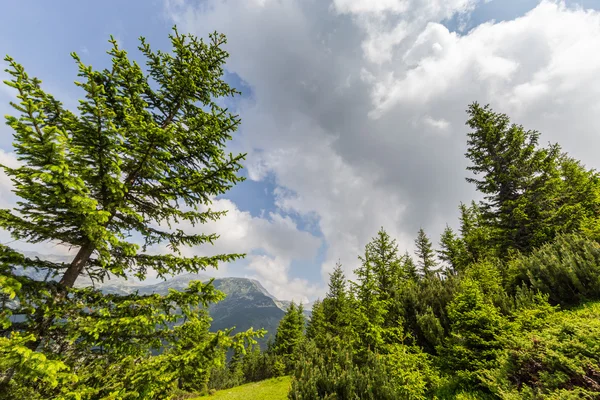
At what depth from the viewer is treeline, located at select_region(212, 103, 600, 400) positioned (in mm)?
7004

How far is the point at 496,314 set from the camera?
10.1 m

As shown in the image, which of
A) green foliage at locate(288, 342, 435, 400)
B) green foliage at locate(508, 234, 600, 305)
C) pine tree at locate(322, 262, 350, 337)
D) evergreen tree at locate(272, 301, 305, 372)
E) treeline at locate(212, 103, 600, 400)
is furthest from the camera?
evergreen tree at locate(272, 301, 305, 372)

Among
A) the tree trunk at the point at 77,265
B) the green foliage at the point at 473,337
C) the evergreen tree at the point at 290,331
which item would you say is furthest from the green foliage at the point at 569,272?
the evergreen tree at the point at 290,331

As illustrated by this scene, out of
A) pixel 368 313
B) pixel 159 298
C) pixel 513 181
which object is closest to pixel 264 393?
pixel 368 313

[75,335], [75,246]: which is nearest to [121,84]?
[75,246]

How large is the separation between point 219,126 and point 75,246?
16.7 ft

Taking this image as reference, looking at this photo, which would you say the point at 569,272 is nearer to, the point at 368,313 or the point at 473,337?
the point at 473,337

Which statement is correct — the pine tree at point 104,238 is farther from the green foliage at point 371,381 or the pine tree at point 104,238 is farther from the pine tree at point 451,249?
the pine tree at point 451,249

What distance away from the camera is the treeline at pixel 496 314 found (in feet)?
23.0

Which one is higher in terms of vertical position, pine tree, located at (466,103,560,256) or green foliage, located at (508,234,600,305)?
pine tree, located at (466,103,560,256)

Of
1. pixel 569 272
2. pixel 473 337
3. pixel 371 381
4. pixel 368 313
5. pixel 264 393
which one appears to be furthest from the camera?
pixel 264 393

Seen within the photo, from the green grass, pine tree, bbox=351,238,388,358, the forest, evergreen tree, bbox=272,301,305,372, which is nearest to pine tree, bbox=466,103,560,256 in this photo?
the forest

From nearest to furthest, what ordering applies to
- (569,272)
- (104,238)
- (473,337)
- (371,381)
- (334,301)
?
(104,238) → (371,381) → (473,337) → (569,272) → (334,301)

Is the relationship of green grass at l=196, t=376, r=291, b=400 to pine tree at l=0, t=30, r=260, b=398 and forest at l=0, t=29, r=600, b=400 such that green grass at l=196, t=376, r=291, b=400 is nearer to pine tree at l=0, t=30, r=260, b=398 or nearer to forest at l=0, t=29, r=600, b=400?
forest at l=0, t=29, r=600, b=400
